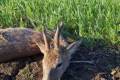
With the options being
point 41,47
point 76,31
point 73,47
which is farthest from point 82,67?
point 76,31

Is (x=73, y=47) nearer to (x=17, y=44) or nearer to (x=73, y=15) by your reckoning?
(x=17, y=44)

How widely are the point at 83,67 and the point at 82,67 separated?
17 mm

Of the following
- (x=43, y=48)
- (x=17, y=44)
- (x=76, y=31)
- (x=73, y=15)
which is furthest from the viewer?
(x=73, y=15)

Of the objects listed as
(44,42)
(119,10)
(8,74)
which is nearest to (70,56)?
(44,42)

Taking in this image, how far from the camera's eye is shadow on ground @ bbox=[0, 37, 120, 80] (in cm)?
652

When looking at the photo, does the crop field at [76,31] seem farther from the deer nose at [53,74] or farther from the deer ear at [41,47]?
the deer nose at [53,74]

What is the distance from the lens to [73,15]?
25.4ft

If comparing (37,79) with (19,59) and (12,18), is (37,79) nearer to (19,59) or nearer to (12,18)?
(19,59)

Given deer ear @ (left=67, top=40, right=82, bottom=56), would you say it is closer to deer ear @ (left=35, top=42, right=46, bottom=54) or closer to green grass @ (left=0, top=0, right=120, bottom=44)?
deer ear @ (left=35, top=42, right=46, bottom=54)

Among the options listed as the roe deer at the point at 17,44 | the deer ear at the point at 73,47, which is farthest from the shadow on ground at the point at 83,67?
the deer ear at the point at 73,47

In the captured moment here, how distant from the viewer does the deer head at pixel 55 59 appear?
6254 millimetres

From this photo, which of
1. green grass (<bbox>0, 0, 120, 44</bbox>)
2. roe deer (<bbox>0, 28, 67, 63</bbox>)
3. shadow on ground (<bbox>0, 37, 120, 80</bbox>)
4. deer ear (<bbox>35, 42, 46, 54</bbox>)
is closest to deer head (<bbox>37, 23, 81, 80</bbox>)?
deer ear (<bbox>35, 42, 46, 54</bbox>)

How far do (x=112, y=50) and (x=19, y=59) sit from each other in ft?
4.97

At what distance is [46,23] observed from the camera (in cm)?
766
